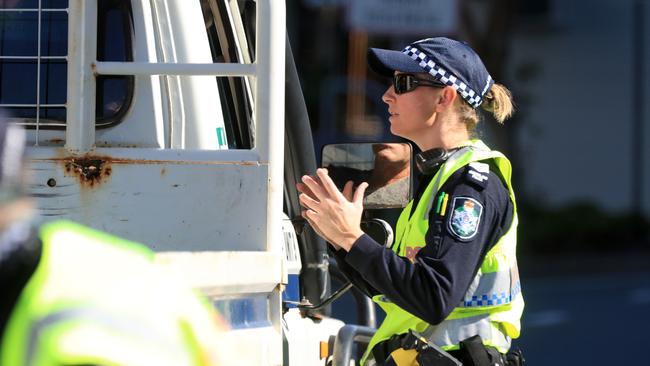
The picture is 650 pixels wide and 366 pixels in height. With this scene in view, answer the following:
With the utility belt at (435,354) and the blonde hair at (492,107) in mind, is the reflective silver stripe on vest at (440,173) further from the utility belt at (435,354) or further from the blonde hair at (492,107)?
the utility belt at (435,354)

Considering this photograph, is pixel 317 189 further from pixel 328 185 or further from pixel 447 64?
pixel 447 64

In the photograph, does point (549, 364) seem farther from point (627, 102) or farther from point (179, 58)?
point (627, 102)

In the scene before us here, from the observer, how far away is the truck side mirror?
3623 mm

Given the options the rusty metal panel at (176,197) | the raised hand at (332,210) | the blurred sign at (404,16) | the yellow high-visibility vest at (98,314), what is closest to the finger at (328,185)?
the raised hand at (332,210)

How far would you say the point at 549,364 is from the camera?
1132 cm

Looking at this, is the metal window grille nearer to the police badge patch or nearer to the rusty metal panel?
the rusty metal panel

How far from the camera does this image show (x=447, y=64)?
3.21 m

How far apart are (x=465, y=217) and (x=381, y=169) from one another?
0.71 m

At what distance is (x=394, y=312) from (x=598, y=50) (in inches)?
1041

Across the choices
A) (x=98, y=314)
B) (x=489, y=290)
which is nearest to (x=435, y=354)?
(x=489, y=290)

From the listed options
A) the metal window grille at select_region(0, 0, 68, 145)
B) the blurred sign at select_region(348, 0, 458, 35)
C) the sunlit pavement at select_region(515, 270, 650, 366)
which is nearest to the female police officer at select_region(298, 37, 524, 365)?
the metal window grille at select_region(0, 0, 68, 145)

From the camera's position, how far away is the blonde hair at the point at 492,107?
3.26m

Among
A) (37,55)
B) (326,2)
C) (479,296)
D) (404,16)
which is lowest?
(479,296)

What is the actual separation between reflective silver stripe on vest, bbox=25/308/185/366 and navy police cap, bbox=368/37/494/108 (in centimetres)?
175
